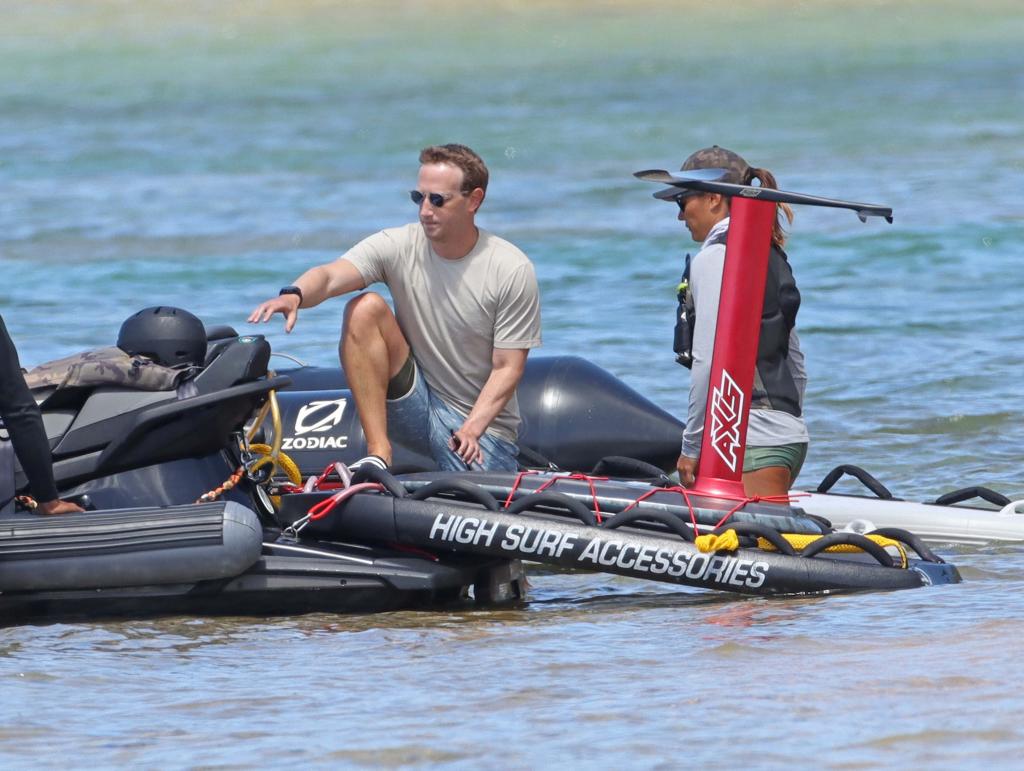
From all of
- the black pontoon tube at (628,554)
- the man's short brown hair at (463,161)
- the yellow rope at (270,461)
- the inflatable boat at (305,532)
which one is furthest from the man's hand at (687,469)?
the yellow rope at (270,461)

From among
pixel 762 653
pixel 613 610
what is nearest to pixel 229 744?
pixel 762 653

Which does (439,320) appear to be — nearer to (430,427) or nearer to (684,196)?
A: (430,427)

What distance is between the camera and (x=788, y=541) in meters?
5.57

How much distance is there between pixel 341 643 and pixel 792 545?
143cm

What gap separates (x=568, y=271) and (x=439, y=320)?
8.53 m

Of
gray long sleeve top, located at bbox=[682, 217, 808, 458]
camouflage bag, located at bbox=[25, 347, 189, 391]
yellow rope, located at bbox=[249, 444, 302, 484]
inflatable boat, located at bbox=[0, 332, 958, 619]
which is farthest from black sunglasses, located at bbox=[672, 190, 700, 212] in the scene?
camouflage bag, located at bbox=[25, 347, 189, 391]

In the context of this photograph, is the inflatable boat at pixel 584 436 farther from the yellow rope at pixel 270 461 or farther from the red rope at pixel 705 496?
the red rope at pixel 705 496

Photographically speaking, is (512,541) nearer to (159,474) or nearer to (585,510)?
(585,510)

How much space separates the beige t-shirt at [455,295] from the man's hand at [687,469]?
2.09ft

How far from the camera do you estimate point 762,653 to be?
4754 millimetres

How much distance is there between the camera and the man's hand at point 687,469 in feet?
19.3

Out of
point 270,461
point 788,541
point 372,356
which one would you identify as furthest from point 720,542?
point 270,461

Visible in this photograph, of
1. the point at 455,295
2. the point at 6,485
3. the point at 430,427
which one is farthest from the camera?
the point at 430,427

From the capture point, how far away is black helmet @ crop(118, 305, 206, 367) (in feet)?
18.9
